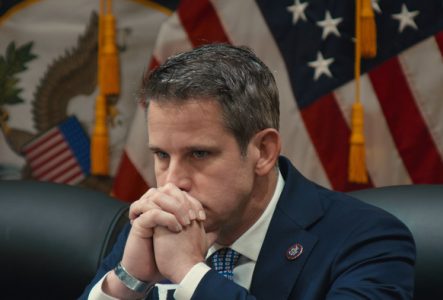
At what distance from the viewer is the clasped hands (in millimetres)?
2074

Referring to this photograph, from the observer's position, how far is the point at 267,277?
2238 mm

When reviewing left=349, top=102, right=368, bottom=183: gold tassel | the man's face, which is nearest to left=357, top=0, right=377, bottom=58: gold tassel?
left=349, top=102, right=368, bottom=183: gold tassel

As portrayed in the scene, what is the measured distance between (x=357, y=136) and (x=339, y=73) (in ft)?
0.93

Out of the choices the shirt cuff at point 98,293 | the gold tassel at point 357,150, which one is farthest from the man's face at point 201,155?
the gold tassel at point 357,150

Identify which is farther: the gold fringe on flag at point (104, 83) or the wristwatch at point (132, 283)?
the gold fringe on flag at point (104, 83)

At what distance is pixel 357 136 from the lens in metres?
3.30

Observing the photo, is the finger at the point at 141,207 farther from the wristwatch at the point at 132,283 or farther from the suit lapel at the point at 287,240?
the suit lapel at the point at 287,240

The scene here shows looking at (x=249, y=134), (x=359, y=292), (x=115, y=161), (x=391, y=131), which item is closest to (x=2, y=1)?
(x=115, y=161)

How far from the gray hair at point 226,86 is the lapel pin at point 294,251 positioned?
Result: 30 centimetres

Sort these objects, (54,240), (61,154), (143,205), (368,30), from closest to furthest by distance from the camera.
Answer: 1. (143,205)
2. (54,240)
3. (368,30)
4. (61,154)

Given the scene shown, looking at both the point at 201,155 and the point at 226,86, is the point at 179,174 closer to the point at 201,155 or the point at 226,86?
the point at 201,155

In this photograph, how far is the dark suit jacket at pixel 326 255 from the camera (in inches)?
80.9

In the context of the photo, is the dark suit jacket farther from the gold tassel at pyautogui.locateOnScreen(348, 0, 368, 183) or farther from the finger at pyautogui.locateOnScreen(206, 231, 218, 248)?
the gold tassel at pyautogui.locateOnScreen(348, 0, 368, 183)

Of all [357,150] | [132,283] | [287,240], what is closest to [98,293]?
[132,283]
